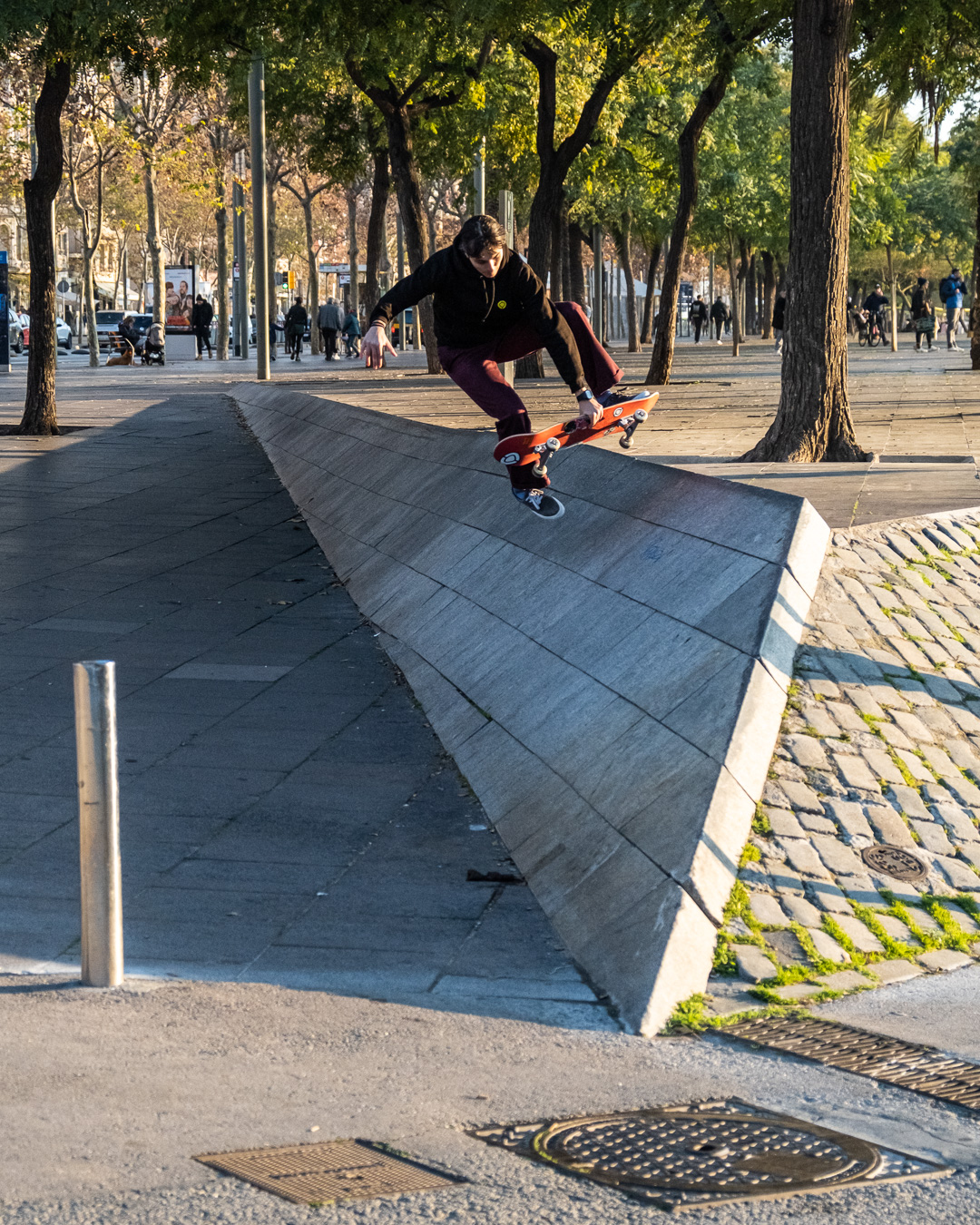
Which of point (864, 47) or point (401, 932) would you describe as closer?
point (401, 932)

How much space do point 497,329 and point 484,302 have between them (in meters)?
0.30

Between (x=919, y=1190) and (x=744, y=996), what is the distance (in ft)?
4.19

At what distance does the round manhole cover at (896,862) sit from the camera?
5.38m

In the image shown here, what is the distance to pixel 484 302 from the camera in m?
8.86

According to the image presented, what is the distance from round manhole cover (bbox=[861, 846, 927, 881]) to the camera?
17.6ft

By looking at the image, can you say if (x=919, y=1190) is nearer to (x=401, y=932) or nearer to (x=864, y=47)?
(x=401, y=932)

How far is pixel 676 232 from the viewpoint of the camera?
21.7 meters

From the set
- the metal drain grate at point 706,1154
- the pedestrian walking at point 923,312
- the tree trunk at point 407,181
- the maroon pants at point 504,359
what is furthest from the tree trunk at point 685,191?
the pedestrian walking at point 923,312

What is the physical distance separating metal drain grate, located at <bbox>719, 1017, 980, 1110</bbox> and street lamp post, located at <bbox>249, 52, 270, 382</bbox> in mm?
25801

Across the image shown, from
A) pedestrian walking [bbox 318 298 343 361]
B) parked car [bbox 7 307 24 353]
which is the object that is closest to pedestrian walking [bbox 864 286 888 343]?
pedestrian walking [bbox 318 298 343 361]

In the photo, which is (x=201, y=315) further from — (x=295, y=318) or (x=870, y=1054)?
(x=870, y=1054)

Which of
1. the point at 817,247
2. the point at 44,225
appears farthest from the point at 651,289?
the point at 817,247

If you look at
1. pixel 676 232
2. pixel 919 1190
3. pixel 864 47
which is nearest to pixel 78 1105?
pixel 919 1190

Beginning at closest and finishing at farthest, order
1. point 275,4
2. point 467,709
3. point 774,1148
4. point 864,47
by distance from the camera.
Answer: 1. point 774,1148
2. point 467,709
3. point 864,47
4. point 275,4
